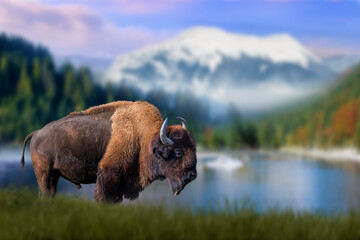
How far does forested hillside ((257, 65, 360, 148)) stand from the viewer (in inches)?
3248

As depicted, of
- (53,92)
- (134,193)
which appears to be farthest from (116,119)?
(53,92)

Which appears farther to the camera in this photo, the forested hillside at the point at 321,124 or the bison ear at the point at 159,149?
the forested hillside at the point at 321,124

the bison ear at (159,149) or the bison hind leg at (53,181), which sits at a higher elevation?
the bison ear at (159,149)

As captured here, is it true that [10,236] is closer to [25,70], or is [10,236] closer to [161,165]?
[161,165]

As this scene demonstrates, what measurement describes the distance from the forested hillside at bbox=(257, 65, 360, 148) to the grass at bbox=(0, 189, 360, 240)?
70786 mm

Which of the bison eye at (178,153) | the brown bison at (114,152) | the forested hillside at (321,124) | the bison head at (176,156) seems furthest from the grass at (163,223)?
the forested hillside at (321,124)

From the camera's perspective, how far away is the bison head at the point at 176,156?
602 cm

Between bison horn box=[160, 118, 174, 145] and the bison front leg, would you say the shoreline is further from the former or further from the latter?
the bison front leg

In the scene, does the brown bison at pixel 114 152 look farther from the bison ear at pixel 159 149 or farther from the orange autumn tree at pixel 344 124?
the orange autumn tree at pixel 344 124

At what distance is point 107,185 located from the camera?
19.7ft

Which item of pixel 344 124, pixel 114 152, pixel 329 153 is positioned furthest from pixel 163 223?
pixel 329 153

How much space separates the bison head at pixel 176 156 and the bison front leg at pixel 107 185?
1.81 ft

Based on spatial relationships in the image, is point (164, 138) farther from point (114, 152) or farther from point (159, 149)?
point (114, 152)

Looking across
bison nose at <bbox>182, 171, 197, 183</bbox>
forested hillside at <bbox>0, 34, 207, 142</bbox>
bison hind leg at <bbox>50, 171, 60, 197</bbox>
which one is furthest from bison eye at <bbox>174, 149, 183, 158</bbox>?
forested hillside at <bbox>0, 34, 207, 142</bbox>
